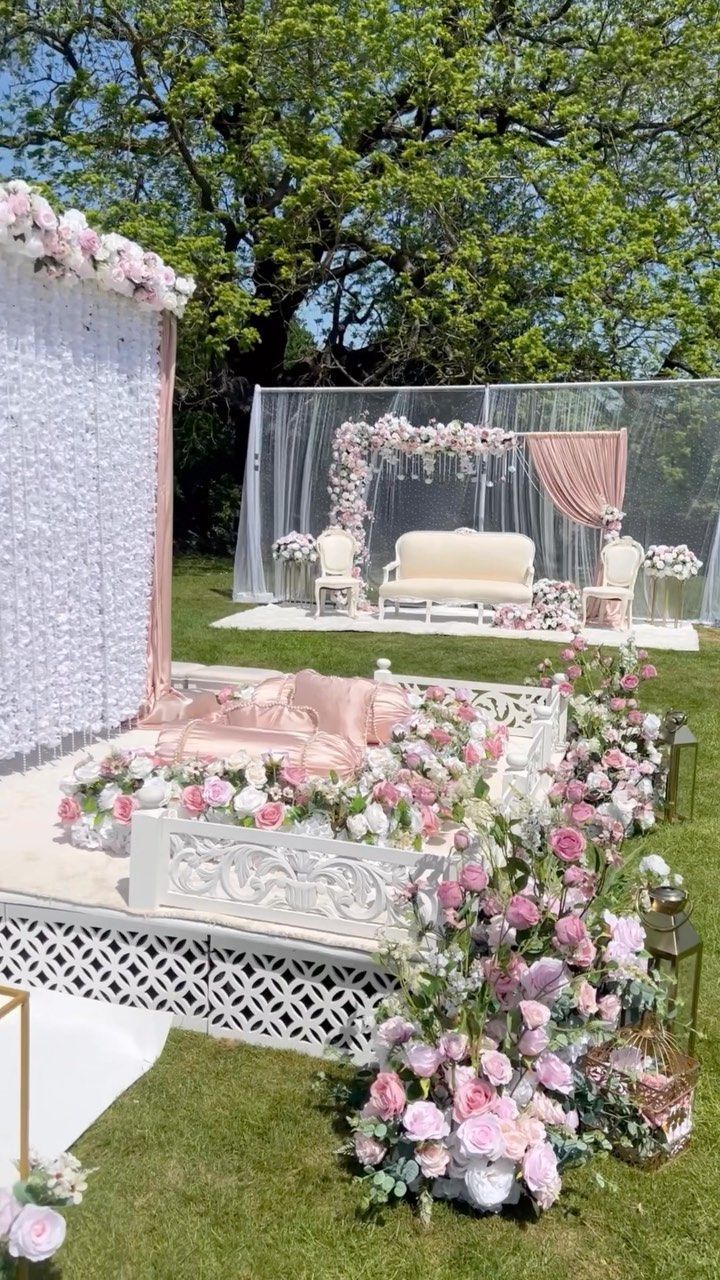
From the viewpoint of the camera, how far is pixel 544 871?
2.27m

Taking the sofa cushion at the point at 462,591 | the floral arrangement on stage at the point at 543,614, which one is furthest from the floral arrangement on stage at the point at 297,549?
the floral arrangement on stage at the point at 543,614

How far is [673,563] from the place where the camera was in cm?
1108

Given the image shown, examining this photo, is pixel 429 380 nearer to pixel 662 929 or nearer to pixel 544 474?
pixel 544 474

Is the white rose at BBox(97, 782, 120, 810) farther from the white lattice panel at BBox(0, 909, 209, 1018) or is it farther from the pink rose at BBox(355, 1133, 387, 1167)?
the pink rose at BBox(355, 1133, 387, 1167)

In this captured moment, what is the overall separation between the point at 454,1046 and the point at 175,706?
3.88 meters

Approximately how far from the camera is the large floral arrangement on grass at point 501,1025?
217 centimetres

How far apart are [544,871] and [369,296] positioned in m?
15.5

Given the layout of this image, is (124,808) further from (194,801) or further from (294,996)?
(294,996)

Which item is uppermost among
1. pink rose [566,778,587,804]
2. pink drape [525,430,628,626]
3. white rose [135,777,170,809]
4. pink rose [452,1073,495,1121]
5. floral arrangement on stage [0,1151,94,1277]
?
pink drape [525,430,628,626]

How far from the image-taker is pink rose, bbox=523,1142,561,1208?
85.0 inches

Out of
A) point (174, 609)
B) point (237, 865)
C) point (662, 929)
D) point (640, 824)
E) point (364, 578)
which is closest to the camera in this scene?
point (662, 929)

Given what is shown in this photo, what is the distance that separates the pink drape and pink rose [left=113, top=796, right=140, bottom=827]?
8.53 m

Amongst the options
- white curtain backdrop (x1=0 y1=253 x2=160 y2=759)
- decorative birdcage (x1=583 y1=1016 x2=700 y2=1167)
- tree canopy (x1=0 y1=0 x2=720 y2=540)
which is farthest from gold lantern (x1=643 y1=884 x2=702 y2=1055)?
tree canopy (x1=0 y1=0 x2=720 y2=540)

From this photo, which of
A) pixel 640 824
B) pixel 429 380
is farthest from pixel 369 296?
pixel 640 824
